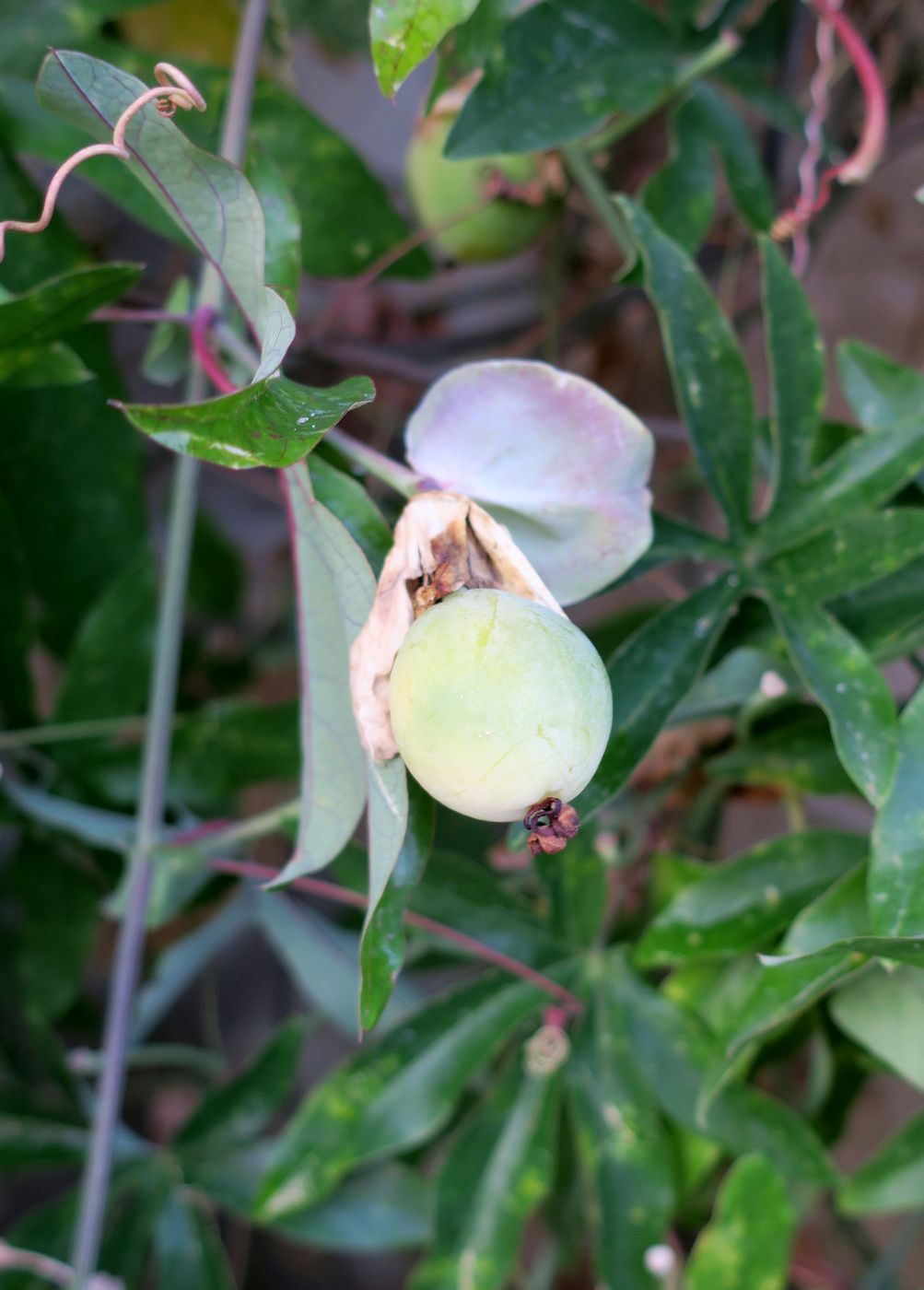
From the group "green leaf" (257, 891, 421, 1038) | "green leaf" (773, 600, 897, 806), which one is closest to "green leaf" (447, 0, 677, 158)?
"green leaf" (773, 600, 897, 806)

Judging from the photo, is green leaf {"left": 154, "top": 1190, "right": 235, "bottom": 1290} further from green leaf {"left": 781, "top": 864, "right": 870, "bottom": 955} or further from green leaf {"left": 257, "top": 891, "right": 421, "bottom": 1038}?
green leaf {"left": 781, "top": 864, "right": 870, "bottom": 955}

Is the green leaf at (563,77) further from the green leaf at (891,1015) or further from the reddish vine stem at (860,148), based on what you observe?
the green leaf at (891,1015)

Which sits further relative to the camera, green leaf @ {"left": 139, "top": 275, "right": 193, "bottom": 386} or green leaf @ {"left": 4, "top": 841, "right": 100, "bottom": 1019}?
green leaf @ {"left": 4, "top": 841, "right": 100, "bottom": 1019}

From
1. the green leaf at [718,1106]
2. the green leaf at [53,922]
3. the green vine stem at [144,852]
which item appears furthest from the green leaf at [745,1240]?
the green leaf at [53,922]

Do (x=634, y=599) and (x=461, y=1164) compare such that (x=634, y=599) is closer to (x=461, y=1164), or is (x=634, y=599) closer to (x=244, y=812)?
(x=244, y=812)

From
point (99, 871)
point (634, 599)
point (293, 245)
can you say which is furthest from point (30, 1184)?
point (293, 245)
